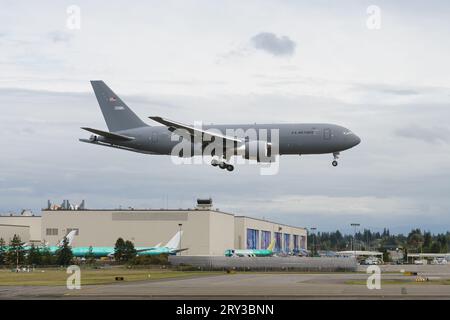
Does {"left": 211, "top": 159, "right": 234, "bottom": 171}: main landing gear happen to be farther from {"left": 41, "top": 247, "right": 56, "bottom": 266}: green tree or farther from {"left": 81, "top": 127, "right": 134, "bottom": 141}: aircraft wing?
{"left": 41, "top": 247, "right": 56, "bottom": 266}: green tree

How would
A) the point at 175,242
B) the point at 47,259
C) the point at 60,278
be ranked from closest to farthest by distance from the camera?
1. the point at 60,278
2. the point at 47,259
3. the point at 175,242

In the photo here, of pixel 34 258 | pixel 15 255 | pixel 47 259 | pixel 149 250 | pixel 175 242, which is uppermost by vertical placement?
pixel 175 242

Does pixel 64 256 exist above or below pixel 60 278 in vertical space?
above

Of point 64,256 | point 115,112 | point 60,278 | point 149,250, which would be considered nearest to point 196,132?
point 115,112

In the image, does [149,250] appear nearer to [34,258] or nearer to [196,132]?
[34,258]

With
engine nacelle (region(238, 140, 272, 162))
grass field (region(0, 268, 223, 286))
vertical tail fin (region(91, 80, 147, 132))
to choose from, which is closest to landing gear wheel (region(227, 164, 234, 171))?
engine nacelle (region(238, 140, 272, 162))

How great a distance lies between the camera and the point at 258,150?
87.7m

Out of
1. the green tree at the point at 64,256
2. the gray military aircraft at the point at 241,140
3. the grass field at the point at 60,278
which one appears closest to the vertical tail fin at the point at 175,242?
the green tree at the point at 64,256

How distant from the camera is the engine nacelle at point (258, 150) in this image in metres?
87.6

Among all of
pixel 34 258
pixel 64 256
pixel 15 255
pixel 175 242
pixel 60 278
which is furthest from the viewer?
pixel 175 242

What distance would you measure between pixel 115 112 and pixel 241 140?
21397 millimetres

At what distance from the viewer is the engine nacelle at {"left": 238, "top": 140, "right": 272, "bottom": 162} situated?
3450 inches
